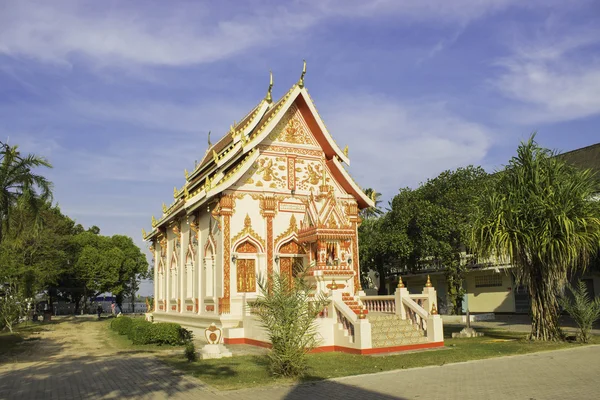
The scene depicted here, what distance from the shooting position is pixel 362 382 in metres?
10.5

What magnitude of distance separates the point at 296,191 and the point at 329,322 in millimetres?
6943

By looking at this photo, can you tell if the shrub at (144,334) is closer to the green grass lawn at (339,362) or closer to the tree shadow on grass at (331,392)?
the green grass lawn at (339,362)

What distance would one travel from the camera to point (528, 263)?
56.4ft

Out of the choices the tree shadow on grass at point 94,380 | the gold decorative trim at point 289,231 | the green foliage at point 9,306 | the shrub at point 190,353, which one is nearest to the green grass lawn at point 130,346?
the tree shadow on grass at point 94,380

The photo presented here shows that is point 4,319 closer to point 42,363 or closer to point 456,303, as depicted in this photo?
point 42,363

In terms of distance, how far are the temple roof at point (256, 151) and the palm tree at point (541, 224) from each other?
632 centimetres

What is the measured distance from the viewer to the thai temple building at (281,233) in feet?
55.7

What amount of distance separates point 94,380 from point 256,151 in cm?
1080

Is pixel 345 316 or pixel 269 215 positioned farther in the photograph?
pixel 269 215

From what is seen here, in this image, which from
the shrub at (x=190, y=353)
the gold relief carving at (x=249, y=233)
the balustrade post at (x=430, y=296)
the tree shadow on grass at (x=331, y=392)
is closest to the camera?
the tree shadow on grass at (x=331, y=392)

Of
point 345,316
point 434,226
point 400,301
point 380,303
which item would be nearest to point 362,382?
point 345,316

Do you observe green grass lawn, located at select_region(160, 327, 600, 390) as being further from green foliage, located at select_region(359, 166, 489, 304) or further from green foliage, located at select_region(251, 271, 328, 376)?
green foliage, located at select_region(359, 166, 489, 304)

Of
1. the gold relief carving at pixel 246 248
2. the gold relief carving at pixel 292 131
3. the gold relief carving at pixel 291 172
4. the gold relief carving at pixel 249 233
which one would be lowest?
the gold relief carving at pixel 246 248

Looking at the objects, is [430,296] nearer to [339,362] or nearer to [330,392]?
[339,362]
